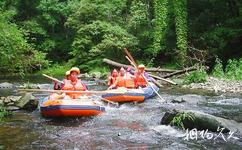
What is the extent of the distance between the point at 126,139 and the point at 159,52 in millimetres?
19484

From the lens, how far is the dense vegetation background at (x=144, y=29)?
76.5 feet

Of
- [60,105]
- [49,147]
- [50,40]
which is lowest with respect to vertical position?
[49,147]

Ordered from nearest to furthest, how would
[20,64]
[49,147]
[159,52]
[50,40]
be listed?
1. [49,147]
2. [20,64]
3. [159,52]
4. [50,40]

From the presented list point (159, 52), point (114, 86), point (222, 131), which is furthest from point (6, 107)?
point (159, 52)

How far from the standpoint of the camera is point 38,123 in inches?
394

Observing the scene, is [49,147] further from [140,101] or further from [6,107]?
[140,101]

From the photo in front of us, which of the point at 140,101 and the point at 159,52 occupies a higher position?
the point at 159,52

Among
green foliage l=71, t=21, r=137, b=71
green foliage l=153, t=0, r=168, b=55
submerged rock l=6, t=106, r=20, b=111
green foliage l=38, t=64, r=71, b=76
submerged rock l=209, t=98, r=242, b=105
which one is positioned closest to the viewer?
submerged rock l=6, t=106, r=20, b=111

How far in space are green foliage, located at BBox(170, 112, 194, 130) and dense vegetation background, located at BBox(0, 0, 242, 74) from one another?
40.8 feet

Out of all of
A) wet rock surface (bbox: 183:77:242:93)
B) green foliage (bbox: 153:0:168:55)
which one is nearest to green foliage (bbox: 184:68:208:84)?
wet rock surface (bbox: 183:77:242:93)

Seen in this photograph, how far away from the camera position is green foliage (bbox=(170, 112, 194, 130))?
8620 millimetres

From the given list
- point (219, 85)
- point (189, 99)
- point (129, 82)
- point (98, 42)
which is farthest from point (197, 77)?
point (98, 42)

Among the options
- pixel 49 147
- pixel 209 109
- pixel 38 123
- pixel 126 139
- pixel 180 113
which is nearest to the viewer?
pixel 49 147

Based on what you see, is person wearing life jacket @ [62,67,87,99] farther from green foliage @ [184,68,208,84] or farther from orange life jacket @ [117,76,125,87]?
green foliage @ [184,68,208,84]
